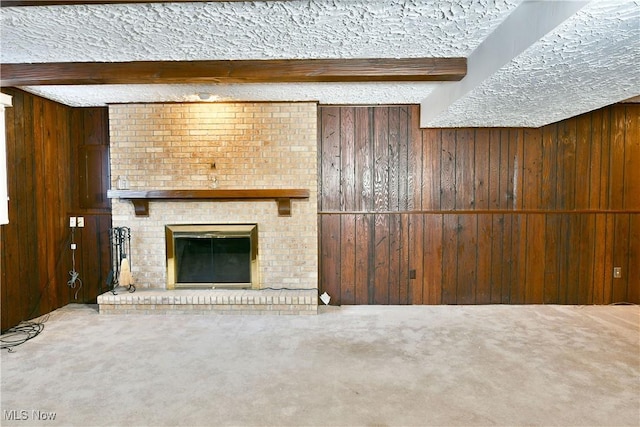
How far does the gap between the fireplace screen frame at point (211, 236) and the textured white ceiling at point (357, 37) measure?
1.92 metres

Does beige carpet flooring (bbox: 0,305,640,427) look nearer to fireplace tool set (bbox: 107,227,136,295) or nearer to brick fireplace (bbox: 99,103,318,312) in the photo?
fireplace tool set (bbox: 107,227,136,295)

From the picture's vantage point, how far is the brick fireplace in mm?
4102

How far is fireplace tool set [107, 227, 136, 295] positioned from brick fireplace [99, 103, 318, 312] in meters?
0.08

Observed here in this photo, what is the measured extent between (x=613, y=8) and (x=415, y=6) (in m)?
0.88

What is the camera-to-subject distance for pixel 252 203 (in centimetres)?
416

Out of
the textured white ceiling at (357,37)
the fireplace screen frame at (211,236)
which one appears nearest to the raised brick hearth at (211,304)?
the fireplace screen frame at (211,236)

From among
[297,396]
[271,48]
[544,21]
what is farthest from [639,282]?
[271,48]

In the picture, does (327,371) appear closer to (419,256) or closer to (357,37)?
(419,256)

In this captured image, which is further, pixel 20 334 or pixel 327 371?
pixel 20 334

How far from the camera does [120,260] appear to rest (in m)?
4.20

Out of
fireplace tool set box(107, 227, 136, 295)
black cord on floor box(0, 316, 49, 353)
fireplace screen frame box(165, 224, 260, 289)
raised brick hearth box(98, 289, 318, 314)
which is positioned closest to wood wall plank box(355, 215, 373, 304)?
raised brick hearth box(98, 289, 318, 314)

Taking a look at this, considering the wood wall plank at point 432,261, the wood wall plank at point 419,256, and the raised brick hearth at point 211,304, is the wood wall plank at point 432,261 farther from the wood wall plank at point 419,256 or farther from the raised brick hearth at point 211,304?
the raised brick hearth at point 211,304

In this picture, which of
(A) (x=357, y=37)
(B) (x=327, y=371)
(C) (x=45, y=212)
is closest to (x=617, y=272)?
(B) (x=327, y=371)

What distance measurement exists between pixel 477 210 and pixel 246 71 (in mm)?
2975
